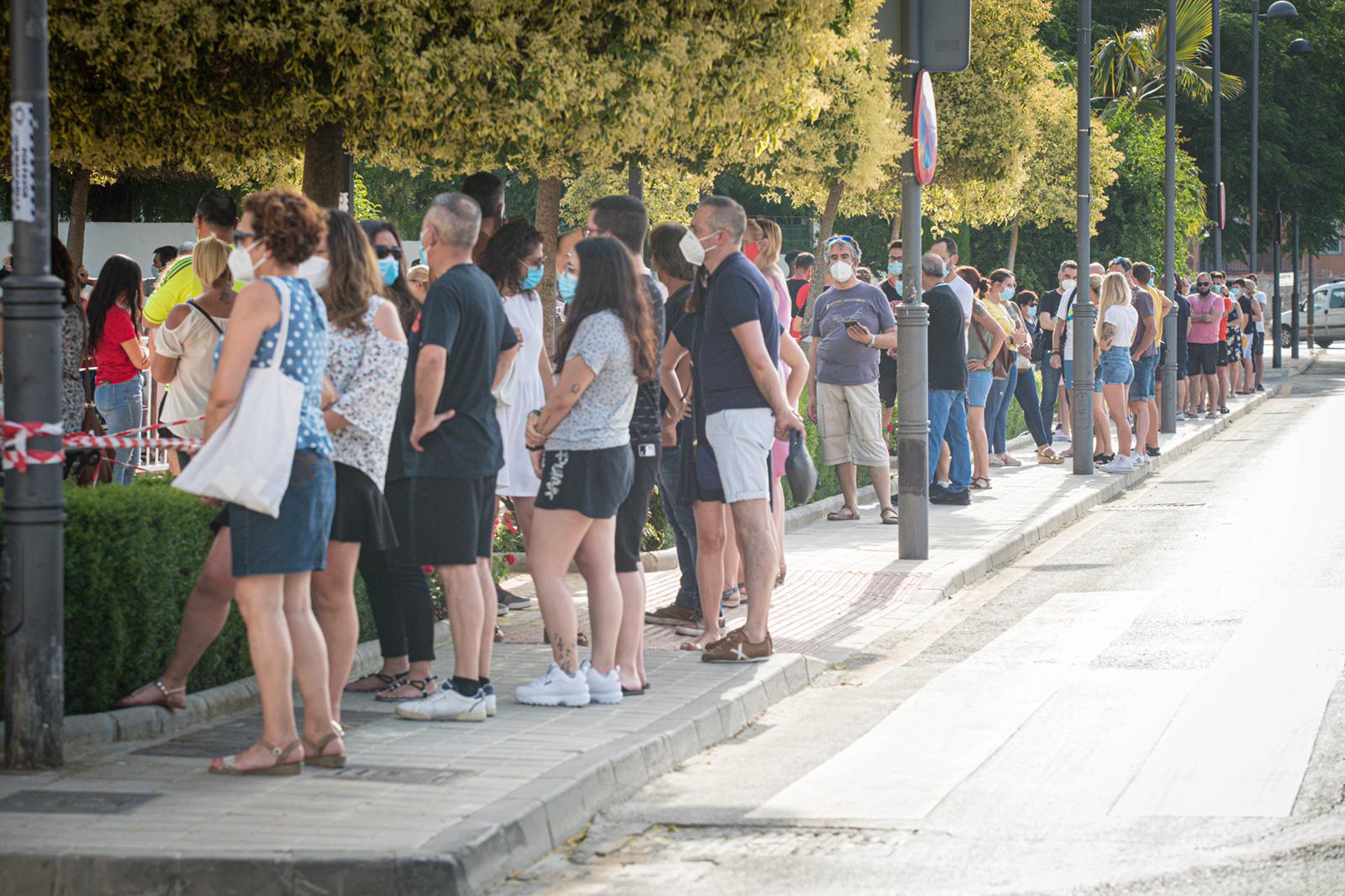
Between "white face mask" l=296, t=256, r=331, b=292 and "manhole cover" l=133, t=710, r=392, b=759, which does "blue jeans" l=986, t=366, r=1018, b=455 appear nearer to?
"manhole cover" l=133, t=710, r=392, b=759

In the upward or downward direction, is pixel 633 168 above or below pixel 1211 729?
above

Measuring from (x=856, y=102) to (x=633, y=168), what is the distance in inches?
271

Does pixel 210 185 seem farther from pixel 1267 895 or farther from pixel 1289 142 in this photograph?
pixel 1289 142

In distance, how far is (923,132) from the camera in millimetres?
11977

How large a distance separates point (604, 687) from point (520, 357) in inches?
69.5

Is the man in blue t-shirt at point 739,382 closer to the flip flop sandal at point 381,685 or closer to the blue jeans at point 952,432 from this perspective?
the flip flop sandal at point 381,685

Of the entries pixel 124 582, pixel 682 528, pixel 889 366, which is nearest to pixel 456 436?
pixel 124 582

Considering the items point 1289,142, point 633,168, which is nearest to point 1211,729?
point 633,168

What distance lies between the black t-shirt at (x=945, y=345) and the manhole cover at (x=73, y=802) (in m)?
9.78

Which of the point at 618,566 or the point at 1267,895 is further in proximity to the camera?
the point at 618,566

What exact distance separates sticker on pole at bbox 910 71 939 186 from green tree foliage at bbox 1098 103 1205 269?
3111 cm

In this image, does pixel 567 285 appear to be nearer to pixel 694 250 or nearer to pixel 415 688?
pixel 694 250

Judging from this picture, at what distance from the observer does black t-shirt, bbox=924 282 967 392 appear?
1495cm

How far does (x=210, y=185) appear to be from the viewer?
30.0 m
